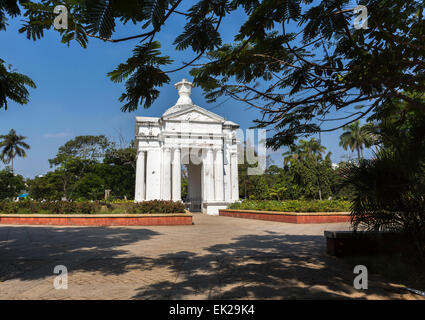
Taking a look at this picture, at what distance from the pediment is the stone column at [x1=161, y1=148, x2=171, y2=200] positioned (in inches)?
146

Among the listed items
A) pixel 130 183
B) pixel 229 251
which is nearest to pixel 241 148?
pixel 130 183

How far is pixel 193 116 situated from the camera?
2842 cm

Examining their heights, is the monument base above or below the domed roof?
below

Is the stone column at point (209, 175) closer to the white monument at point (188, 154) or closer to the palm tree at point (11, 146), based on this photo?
the white monument at point (188, 154)

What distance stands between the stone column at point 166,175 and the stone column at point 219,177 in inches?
200

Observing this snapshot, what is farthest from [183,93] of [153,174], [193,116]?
[153,174]

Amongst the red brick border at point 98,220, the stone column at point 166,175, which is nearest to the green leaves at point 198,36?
the red brick border at point 98,220

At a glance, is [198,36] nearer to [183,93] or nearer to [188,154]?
[188,154]

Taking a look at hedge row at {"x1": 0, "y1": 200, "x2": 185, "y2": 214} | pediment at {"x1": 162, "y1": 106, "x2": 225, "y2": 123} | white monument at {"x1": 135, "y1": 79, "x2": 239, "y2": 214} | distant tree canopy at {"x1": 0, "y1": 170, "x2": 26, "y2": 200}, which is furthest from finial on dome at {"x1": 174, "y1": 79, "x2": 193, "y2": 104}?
distant tree canopy at {"x1": 0, "y1": 170, "x2": 26, "y2": 200}

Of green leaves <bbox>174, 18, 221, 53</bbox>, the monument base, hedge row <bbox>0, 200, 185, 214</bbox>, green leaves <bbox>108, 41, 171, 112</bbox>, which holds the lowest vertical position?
the monument base

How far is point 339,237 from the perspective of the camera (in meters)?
5.71

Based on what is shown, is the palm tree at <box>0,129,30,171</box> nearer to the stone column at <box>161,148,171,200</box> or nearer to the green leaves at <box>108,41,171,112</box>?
the stone column at <box>161,148,171,200</box>

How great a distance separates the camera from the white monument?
89.6 ft
